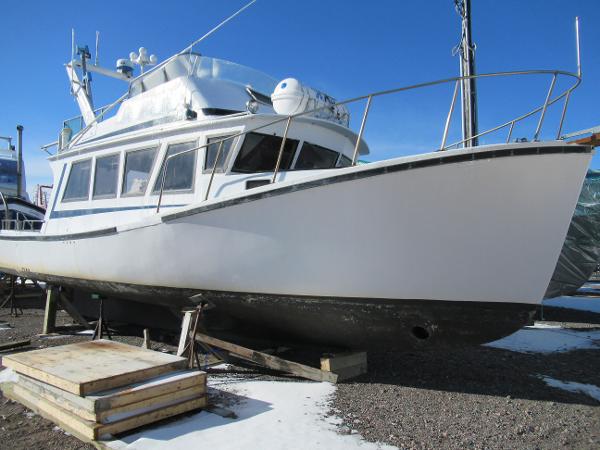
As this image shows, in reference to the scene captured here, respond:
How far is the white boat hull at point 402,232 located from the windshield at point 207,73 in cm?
282

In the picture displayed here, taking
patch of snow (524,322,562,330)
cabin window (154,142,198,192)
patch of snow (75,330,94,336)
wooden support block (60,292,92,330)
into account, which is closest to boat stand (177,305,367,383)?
cabin window (154,142,198,192)

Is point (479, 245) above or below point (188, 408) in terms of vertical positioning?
above

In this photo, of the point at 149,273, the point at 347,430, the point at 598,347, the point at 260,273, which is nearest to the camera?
the point at 347,430

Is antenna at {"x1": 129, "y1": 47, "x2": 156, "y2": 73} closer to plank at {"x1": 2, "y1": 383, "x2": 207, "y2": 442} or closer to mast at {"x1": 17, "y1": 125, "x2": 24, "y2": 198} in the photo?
plank at {"x1": 2, "y1": 383, "x2": 207, "y2": 442}

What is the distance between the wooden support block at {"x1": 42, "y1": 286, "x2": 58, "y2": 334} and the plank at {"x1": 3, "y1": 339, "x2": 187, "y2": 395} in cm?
324

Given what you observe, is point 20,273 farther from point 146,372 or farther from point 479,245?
point 479,245

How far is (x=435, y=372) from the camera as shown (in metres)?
5.22

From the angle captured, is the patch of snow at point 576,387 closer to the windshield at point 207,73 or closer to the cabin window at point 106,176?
the windshield at point 207,73

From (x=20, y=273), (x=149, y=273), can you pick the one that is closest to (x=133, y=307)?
(x=20, y=273)

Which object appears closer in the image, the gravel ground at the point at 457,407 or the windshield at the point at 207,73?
the gravel ground at the point at 457,407

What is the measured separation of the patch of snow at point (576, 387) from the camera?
449 centimetres

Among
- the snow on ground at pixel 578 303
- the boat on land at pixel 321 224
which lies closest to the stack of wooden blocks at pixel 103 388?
the boat on land at pixel 321 224

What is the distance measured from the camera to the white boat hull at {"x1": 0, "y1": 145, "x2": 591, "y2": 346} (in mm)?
3613

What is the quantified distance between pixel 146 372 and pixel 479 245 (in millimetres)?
2849
